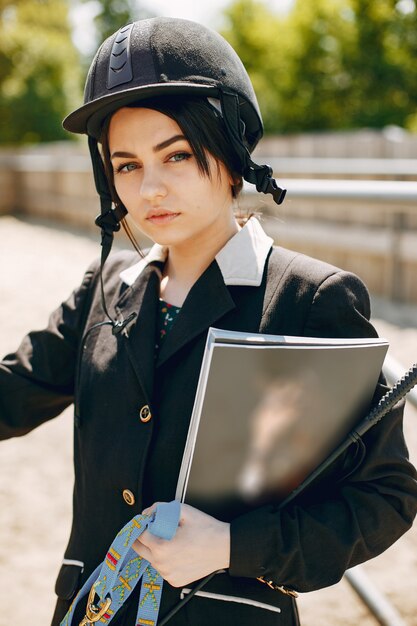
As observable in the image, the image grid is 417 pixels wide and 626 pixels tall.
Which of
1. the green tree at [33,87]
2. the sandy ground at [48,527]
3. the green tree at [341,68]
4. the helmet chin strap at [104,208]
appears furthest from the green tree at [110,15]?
the helmet chin strap at [104,208]

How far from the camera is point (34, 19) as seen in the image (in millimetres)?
25078

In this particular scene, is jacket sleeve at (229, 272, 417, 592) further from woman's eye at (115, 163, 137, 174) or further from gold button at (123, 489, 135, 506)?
woman's eye at (115, 163, 137, 174)

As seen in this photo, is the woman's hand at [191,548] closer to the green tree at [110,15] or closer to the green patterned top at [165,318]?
the green patterned top at [165,318]

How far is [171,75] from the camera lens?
1266 millimetres

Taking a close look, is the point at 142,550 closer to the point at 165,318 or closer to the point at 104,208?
the point at 165,318

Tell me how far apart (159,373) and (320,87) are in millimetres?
26857

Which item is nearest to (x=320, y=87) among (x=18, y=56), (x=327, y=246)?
(x=18, y=56)

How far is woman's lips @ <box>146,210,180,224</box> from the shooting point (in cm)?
129

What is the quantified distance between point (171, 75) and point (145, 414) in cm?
58

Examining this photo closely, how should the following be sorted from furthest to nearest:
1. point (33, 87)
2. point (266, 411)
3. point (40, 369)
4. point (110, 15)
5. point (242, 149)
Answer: point (110, 15) < point (33, 87) < point (40, 369) < point (242, 149) < point (266, 411)

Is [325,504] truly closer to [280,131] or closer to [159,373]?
[159,373]

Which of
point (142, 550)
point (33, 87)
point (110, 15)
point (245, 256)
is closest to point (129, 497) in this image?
point (142, 550)

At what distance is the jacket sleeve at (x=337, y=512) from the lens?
3.66 ft

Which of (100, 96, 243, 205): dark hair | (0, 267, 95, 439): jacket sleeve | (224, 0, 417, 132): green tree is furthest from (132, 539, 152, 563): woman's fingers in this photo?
(224, 0, 417, 132): green tree
